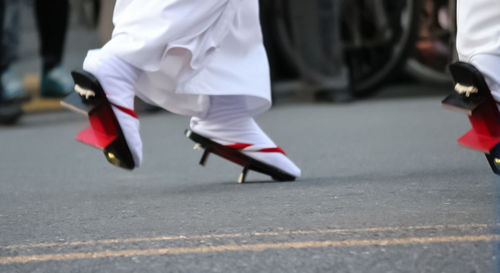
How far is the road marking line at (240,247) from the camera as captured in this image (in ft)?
4.51

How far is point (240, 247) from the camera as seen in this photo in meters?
1.41

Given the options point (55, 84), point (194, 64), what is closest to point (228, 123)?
point (194, 64)

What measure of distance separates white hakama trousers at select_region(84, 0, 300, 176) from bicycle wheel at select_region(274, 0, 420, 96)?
2.77m

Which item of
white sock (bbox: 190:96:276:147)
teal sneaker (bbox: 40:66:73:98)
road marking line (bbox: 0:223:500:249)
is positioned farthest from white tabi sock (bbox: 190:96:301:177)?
teal sneaker (bbox: 40:66:73:98)

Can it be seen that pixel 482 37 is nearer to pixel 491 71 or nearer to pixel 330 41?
pixel 491 71

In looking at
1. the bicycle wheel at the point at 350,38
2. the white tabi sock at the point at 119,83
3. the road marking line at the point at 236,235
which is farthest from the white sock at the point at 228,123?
the bicycle wheel at the point at 350,38

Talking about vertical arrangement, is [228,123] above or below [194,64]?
below

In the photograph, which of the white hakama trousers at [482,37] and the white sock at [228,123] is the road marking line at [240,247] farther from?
the white sock at [228,123]

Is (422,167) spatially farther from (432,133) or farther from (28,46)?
(28,46)

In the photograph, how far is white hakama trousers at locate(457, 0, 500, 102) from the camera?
5.80 feet

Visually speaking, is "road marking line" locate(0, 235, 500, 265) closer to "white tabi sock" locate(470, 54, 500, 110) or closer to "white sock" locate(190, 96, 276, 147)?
"white tabi sock" locate(470, 54, 500, 110)

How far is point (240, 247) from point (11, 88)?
3330mm

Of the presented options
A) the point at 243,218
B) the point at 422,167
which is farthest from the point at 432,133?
the point at 243,218

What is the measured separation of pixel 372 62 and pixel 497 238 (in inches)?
151
